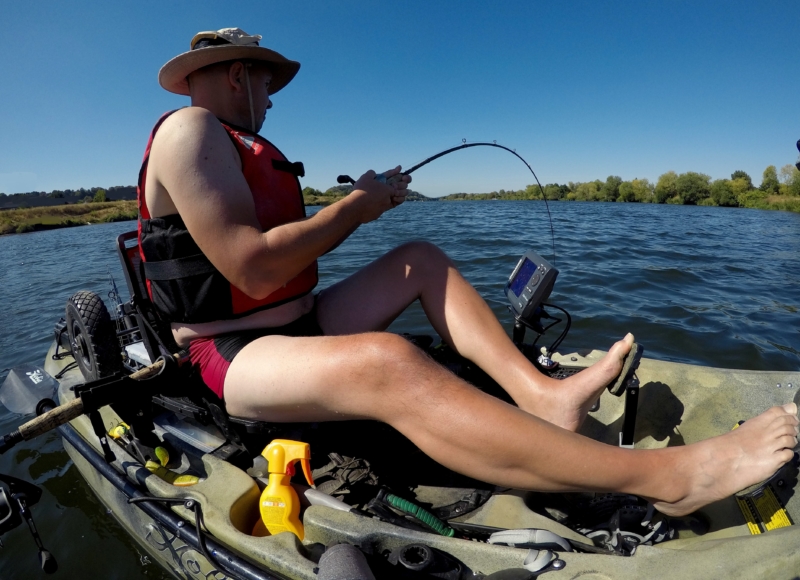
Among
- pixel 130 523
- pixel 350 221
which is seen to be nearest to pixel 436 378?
pixel 350 221

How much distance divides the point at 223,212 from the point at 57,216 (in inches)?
1793

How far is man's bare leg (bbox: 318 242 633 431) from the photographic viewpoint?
1.84 meters

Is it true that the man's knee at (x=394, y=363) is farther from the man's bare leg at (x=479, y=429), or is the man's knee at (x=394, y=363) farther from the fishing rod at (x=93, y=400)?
the fishing rod at (x=93, y=400)

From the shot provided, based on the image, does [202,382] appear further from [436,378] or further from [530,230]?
[530,230]

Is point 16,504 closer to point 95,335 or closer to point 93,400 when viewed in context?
point 93,400

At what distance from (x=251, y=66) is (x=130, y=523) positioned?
2.37m

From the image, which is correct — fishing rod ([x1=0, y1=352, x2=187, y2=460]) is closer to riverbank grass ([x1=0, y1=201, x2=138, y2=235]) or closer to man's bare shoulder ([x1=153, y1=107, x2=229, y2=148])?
man's bare shoulder ([x1=153, y1=107, x2=229, y2=148])

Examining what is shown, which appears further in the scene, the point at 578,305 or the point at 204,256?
the point at 578,305

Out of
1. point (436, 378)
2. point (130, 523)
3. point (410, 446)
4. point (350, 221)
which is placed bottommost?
point (130, 523)

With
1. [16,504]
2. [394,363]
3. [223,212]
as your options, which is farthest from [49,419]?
[394,363]

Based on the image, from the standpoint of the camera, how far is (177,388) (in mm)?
1960

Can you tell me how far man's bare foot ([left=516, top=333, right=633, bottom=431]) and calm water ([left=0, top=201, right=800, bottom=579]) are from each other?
2.22 meters

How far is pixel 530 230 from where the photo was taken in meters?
12.5

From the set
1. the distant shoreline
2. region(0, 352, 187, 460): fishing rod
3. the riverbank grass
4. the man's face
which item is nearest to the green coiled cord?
region(0, 352, 187, 460): fishing rod
